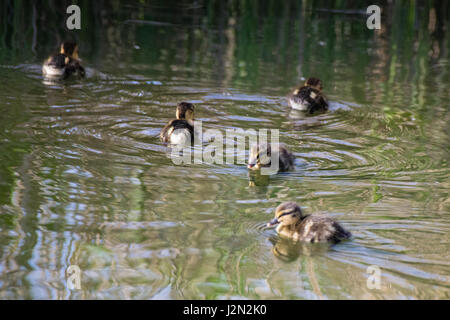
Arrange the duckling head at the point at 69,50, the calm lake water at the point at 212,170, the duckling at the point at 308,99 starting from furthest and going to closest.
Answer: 1. the duckling head at the point at 69,50
2. the duckling at the point at 308,99
3. the calm lake water at the point at 212,170

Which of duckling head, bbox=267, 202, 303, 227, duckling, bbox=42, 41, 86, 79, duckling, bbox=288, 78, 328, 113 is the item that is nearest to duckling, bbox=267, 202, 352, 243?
duckling head, bbox=267, 202, 303, 227

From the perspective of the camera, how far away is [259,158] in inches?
221

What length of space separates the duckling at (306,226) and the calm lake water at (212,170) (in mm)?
73

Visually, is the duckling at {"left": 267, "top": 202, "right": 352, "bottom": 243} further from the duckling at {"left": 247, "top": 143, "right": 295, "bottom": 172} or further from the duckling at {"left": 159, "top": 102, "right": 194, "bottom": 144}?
the duckling at {"left": 159, "top": 102, "right": 194, "bottom": 144}

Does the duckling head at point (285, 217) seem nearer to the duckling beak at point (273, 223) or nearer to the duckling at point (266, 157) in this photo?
the duckling beak at point (273, 223)

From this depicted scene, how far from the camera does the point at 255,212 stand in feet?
15.5

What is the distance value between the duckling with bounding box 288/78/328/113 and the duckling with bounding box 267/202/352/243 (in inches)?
121

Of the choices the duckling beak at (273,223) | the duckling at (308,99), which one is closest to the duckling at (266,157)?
the duckling beak at (273,223)

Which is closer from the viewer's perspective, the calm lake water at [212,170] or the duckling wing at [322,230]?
the calm lake water at [212,170]

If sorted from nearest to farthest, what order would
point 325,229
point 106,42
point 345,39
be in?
1. point 325,229
2. point 106,42
3. point 345,39

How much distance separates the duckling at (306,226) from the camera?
4.24 m

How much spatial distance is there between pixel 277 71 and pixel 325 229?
515cm

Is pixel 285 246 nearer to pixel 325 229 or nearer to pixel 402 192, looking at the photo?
pixel 325 229
